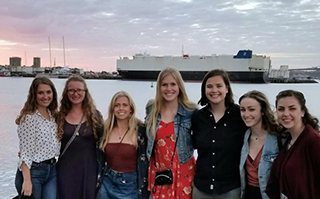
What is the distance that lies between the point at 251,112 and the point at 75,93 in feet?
4.44

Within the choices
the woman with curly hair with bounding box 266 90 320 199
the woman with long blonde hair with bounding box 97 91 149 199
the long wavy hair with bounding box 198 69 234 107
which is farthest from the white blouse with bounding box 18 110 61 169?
the woman with curly hair with bounding box 266 90 320 199

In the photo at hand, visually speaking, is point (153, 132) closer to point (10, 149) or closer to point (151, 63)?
point (10, 149)

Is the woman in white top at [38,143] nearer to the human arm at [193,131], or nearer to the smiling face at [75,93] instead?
the smiling face at [75,93]

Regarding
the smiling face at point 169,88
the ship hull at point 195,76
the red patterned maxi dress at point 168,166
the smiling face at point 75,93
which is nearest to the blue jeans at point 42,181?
the smiling face at point 75,93

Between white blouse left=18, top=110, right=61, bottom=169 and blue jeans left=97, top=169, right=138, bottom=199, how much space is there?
0.46m

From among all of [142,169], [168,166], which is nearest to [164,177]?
[168,166]

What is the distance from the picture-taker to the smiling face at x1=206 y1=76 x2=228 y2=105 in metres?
2.11

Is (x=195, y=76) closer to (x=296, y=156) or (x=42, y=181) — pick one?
(x=42, y=181)

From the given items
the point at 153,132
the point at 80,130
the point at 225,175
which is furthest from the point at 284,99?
the point at 80,130

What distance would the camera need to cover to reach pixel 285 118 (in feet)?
5.60

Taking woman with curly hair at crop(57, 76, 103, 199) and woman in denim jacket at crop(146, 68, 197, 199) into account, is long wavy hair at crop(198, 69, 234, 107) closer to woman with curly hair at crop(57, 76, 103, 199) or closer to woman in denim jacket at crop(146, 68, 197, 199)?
woman in denim jacket at crop(146, 68, 197, 199)

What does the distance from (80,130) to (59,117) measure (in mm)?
192

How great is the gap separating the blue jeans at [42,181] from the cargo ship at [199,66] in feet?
157

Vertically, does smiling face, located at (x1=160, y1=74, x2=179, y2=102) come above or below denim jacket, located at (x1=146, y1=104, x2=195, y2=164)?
above
